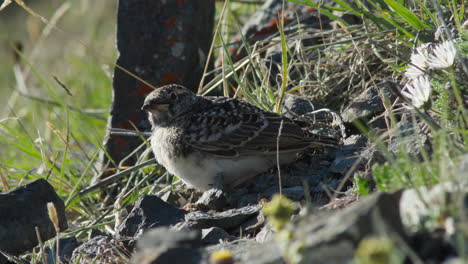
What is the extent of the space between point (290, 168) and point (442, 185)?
2.59 meters

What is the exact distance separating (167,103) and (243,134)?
2.75 ft

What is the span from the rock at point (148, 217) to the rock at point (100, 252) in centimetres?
13

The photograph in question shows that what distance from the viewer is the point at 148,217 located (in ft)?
14.9

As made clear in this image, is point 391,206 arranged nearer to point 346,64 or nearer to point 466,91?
point 466,91

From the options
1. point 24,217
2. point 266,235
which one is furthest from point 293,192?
point 24,217

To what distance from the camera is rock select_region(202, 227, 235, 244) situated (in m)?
4.16

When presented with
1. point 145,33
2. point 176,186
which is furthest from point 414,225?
point 145,33

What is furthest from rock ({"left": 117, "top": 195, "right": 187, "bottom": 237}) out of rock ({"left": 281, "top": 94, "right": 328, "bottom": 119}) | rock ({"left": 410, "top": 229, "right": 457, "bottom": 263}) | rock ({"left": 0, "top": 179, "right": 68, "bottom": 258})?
rock ({"left": 410, "top": 229, "right": 457, "bottom": 263})

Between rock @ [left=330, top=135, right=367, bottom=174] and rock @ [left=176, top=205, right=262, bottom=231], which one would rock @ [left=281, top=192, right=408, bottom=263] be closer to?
rock @ [left=176, top=205, right=262, bottom=231]

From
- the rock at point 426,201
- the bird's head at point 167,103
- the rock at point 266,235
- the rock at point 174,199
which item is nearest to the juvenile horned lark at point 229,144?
the bird's head at point 167,103

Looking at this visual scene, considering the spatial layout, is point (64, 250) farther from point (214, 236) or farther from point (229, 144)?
point (229, 144)

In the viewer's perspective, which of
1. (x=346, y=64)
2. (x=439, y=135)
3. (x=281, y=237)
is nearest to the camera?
(x=281, y=237)

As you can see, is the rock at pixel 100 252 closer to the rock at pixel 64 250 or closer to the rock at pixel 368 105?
the rock at pixel 64 250

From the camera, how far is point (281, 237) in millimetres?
2588
